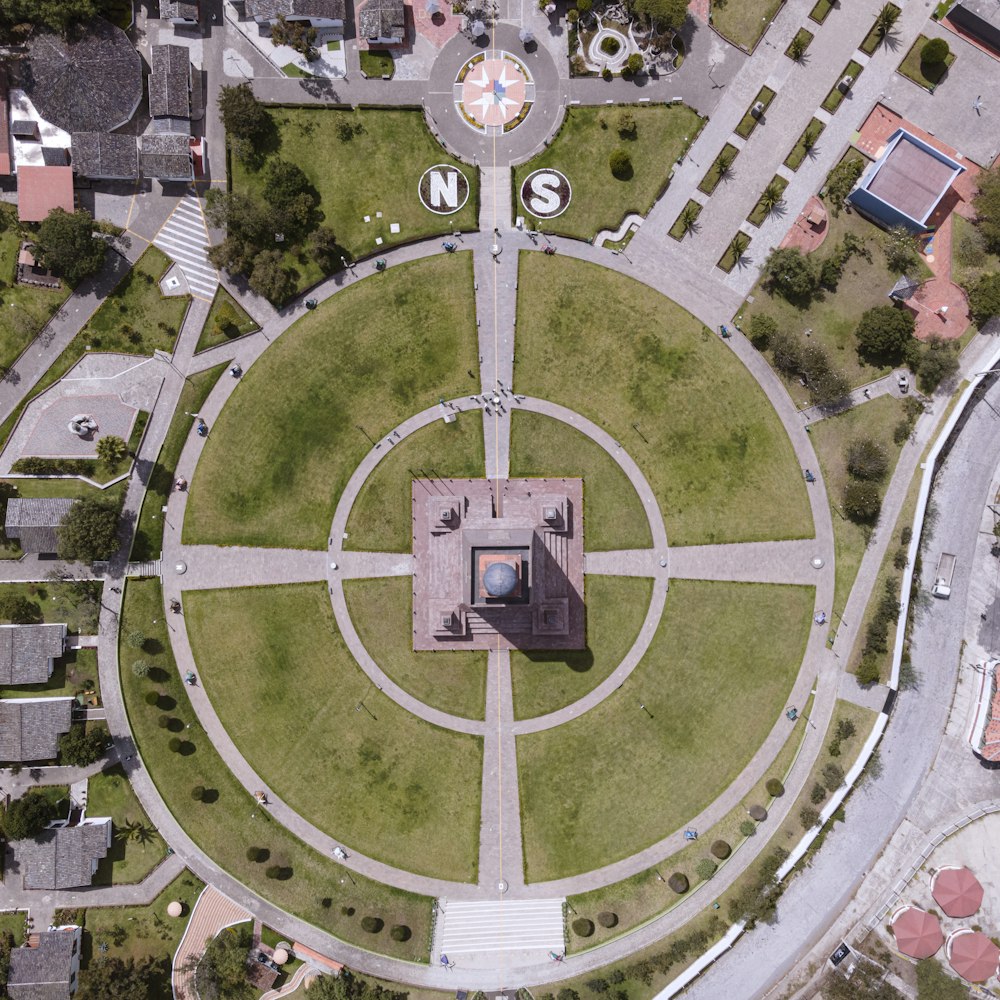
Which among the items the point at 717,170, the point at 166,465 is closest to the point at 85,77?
the point at 166,465

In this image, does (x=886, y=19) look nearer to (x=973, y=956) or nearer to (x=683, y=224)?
(x=683, y=224)

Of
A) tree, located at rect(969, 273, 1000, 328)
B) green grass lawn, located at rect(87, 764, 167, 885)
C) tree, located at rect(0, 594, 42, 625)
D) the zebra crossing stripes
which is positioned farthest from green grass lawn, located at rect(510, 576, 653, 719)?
tree, located at rect(0, 594, 42, 625)

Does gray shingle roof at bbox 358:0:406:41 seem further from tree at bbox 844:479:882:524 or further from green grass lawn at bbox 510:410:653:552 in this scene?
tree at bbox 844:479:882:524

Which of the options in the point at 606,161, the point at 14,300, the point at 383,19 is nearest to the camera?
the point at 383,19

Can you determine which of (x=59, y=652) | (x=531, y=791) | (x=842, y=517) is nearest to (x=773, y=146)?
(x=842, y=517)

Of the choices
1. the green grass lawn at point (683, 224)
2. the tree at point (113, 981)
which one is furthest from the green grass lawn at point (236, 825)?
the green grass lawn at point (683, 224)

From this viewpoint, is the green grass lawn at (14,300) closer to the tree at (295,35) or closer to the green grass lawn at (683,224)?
the tree at (295,35)
